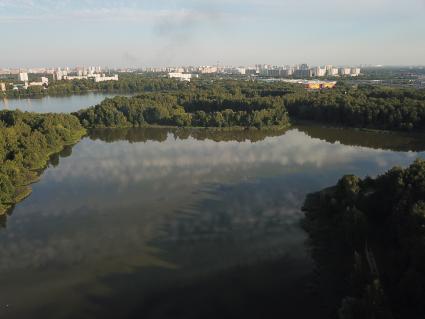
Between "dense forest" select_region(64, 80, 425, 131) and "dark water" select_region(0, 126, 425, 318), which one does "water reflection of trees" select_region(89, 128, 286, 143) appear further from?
"dark water" select_region(0, 126, 425, 318)

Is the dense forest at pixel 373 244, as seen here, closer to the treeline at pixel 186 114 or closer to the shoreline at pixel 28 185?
the shoreline at pixel 28 185

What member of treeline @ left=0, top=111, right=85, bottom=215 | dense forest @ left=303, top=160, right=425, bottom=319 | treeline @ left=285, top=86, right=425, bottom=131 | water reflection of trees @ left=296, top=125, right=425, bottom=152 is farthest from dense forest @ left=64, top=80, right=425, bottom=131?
dense forest @ left=303, top=160, right=425, bottom=319

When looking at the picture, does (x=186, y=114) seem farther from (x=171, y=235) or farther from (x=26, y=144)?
(x=171, y=235)

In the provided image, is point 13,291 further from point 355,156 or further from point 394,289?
point 355,156

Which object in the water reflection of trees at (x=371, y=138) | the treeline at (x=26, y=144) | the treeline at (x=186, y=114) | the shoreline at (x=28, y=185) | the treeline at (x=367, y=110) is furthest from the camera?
the treeline at (x=186, y=114)

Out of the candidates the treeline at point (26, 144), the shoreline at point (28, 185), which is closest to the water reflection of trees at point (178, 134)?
the treeline at point (26, 144)

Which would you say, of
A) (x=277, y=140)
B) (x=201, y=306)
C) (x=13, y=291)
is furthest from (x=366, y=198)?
(x=277, y=140)

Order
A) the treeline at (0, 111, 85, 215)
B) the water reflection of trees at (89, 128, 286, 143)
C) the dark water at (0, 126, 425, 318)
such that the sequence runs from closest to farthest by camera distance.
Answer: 1. the dark water at (0, 126, 425, 318)
2. the treeline at (0, 111, 85, 215)
3. the water reflection of trees at (89, 128, 286, 143)
